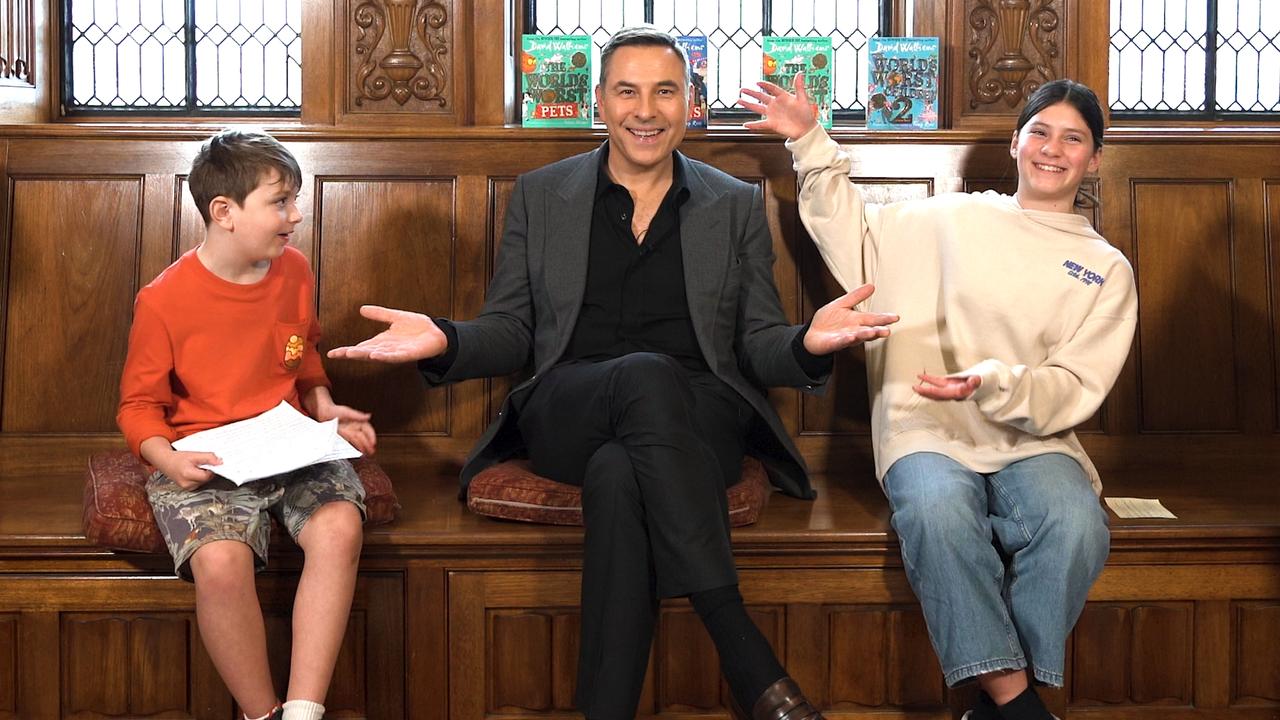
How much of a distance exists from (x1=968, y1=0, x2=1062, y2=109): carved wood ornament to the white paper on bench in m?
2.03

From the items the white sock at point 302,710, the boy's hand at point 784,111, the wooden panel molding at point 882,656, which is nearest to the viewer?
the white sock at point 302,710

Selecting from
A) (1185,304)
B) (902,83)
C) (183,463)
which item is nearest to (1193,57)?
(1185,304)

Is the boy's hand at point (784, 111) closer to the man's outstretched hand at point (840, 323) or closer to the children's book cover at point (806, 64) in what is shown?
the children's book cover at point (806, 64)

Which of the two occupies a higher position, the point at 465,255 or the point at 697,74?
the point at 697,74

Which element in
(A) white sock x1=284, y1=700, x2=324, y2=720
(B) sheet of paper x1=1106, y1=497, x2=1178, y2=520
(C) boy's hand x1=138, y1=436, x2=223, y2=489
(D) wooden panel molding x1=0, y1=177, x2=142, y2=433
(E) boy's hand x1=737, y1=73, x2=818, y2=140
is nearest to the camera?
(A) white sock x1=284, y1=700, x2=324, y2=720

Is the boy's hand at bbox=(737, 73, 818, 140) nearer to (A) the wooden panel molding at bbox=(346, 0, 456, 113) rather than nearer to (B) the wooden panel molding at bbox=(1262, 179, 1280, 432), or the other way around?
(A) the wooden panel molding at bbox=(346, 0, 456, 113)

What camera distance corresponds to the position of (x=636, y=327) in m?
2.94

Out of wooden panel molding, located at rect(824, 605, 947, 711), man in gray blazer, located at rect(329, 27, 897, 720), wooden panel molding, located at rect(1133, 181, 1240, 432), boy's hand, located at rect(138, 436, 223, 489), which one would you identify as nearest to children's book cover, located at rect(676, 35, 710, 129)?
man in gray blazer, located at rect(329, 27, 897, 720)

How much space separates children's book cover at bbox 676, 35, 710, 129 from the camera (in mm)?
3484

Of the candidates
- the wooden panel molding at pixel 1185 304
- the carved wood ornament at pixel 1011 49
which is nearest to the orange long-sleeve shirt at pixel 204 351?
the carved wood ornament at pixel 1011 49

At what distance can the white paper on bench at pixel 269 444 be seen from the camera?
2.43 meters

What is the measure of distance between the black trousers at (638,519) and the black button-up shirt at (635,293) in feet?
Result: 1.10

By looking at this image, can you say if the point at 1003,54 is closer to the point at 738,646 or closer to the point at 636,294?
the point at 636,294

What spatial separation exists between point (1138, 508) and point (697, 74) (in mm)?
1553
